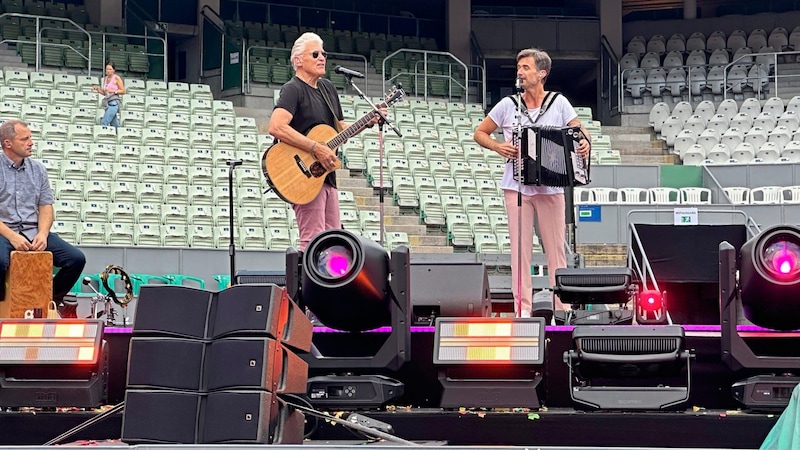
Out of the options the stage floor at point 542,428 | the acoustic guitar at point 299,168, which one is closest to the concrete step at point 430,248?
the acoustic guitar at point 299,168

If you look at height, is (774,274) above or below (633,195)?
below

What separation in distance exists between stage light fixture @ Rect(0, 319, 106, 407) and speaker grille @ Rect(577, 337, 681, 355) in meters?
2.03

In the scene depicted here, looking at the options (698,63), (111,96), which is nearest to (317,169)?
(111,96)

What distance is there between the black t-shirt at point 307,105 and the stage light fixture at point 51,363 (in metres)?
1.77

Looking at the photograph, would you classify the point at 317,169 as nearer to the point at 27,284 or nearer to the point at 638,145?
the point at 27,284

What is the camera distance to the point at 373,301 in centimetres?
561

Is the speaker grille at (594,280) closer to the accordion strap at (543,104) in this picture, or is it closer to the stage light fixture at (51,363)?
the accordion strap at (543,104)

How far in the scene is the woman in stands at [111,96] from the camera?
17.0 m

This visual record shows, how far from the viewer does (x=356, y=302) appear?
18.3ft

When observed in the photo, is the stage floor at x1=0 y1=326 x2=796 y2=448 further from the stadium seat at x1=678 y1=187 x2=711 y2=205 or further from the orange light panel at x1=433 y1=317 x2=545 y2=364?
the stadium seat at x1=678 y1=187 x2=711 y2=205

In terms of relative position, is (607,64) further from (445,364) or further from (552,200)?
(445,364)

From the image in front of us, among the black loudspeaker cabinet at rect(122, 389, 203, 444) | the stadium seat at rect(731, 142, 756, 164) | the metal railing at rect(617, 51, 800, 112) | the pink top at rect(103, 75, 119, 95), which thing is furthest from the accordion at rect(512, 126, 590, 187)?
the metal railing at rect(617, 51, 800, 112)

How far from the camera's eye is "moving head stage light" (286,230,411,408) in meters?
5.56

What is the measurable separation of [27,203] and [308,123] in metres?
1.54
